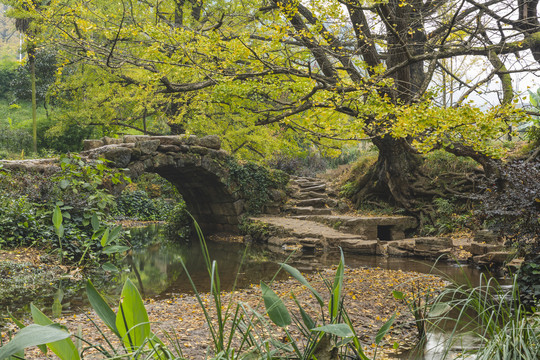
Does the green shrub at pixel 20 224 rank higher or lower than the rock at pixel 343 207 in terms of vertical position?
higher

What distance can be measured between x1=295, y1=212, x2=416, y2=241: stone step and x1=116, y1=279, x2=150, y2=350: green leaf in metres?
9.07

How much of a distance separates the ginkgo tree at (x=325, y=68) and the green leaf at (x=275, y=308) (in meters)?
4.55

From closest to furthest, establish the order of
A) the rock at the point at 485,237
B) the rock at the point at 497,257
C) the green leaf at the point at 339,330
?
the green leaf at the point at 339,330, the rock at the point at 497,257, the rock at the point at 485,237

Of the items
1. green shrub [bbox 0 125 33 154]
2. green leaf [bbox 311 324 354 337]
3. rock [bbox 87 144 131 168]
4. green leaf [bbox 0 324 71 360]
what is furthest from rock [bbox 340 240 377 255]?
green shrub [bbox 0 125 33 154]

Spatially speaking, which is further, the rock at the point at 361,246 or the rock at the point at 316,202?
the rock at the point at 316,202

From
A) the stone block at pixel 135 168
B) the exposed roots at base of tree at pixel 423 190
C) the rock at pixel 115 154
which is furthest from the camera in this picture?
the exposed roots at base of tree at pixel 423 190

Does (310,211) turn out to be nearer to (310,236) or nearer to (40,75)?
(310,236)

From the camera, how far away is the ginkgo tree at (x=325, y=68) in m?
6.50

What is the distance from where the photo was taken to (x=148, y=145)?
10.8m

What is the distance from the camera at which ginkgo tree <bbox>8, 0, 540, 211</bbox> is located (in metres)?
6.50

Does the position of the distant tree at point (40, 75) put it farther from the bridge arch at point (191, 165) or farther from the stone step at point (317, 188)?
the stone step at point (317, 188)

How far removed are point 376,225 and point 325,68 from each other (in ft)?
12.3

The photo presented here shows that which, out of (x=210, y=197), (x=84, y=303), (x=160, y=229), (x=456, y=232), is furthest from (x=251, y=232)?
(x=84, y=303)

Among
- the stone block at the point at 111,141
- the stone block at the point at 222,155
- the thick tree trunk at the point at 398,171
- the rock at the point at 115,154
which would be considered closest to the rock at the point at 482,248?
the thick tree trunk at the point at 398,171
